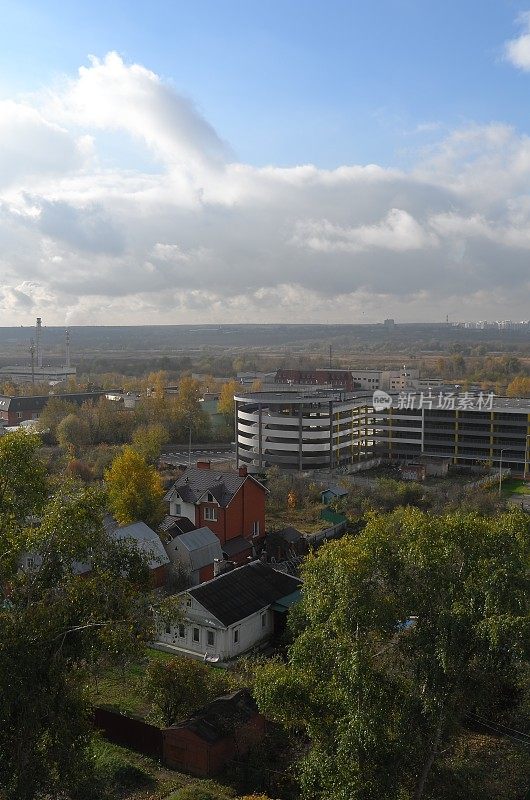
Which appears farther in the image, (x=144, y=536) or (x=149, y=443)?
(x=149, y=443)

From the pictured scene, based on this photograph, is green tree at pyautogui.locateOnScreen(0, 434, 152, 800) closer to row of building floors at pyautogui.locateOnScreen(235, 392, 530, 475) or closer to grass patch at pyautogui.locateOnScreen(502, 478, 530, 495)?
grass patch at pyautogui.locateOnScreen(502, 478, 530, 495)

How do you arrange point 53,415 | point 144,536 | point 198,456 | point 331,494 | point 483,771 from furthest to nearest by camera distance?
point 53,415 < point 198,456 < point 331,494 < point 144,536 < point 483,771

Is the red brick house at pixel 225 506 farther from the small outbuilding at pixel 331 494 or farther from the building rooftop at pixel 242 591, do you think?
the small outbuilding at pixel 331 494

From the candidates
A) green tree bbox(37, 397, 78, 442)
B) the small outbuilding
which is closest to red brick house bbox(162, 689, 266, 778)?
the small outbuilding

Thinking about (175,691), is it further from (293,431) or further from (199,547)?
(293,431)

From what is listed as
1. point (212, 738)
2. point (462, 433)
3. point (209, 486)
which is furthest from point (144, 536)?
point (462, 433)

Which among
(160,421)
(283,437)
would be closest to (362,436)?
(283,437)

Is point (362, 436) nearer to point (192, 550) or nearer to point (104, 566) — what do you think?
point (192, 550)
